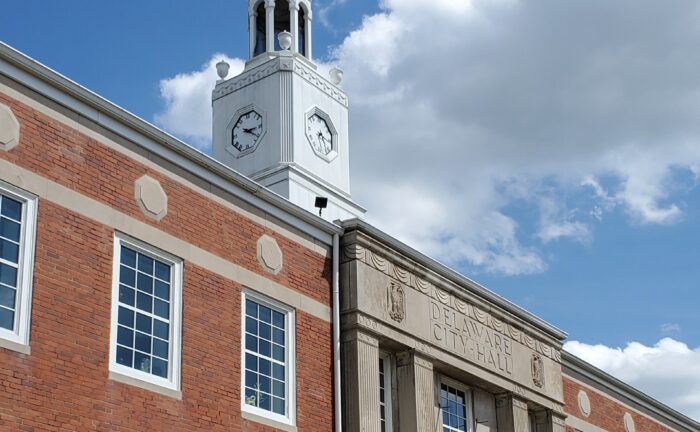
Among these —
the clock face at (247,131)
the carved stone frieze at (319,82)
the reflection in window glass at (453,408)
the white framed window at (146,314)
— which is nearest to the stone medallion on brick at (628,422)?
the reflection in window glass at (453,408)

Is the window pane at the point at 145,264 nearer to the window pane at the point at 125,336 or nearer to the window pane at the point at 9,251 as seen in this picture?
the window pane at the point at 125,336

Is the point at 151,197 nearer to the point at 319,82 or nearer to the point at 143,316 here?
the point at 143,316

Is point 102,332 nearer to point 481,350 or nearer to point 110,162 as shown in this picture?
point 110,162

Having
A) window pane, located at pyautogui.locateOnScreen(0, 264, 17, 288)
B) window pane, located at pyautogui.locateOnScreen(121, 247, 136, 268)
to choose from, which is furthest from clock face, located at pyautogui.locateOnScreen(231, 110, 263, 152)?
window pane, located at pyautogui.locateOnScreen(0, 264, 17, 288)

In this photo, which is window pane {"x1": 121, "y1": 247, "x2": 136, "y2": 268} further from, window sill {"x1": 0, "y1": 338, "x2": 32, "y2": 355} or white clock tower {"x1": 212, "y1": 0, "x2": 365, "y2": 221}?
white clock tower {"x1": 212, "y1": 0, "x2": 365, "y2": 221}

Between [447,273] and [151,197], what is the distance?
7449 millimetres

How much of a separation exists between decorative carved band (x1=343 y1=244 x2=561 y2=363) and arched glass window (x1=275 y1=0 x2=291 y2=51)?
16404 mm

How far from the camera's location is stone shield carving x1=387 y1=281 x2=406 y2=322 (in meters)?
21.6

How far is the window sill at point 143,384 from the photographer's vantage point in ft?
53.6

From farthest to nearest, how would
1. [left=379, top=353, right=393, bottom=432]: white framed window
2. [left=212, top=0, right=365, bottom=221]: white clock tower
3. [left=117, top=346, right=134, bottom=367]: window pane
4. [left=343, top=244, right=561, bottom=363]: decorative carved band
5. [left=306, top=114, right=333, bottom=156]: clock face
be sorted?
[left=306, top=114, right=333, bottom=156]: clock face
[left=212, top=0, right=365, bottom=221]: white clock tower
[left=379, top=353, right=393, bottom=432]: white framed window
[left=343, top=244, right=561, bottom=363]: decorative carved band
[left=117, top=346, right=134, bottom=367]: window pane

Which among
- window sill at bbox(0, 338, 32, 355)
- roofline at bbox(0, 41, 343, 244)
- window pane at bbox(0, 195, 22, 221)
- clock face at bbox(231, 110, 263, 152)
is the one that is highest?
clock face at bbox(231, 110, 263, 152)

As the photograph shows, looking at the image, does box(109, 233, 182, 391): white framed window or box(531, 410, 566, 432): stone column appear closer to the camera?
box(109, 233, 182, 391): white framed window

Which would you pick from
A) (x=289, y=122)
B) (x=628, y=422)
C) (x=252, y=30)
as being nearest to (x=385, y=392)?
(x=628, y=422)

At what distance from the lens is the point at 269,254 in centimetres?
1984
